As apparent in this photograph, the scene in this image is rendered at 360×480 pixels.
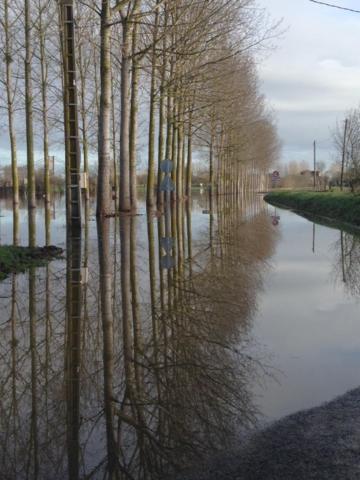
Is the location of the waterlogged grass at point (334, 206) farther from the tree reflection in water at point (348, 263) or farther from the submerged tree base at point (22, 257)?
the submerged tree base at point (22, 257)

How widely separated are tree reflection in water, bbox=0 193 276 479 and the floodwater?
0.01 meters

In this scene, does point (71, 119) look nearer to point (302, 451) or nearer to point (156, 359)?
point (156, 359)

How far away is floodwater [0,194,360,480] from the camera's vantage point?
3.46 meters

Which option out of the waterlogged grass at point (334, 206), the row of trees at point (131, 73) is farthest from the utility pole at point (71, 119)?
the waterlogged grass at point (334, 206)

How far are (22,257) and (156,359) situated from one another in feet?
21.7

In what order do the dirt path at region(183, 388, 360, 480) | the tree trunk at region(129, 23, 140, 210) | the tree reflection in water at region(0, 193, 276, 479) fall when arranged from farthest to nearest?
the tree trunk at region(129, 23, 140, 210) → the tree reflection in water at region(0, 193, 276, 479) → the dirt path at region(183, 388, 360, 480)

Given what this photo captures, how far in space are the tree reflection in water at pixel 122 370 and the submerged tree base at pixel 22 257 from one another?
0.55 m

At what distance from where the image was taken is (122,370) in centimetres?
476

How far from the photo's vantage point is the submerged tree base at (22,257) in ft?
32.4

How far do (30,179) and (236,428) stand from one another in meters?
28.1

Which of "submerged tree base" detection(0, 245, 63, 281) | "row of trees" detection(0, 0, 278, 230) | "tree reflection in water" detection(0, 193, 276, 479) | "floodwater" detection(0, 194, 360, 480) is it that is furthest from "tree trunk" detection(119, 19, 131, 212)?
"tree reflection in water" detection(0, 193, 276, 479)

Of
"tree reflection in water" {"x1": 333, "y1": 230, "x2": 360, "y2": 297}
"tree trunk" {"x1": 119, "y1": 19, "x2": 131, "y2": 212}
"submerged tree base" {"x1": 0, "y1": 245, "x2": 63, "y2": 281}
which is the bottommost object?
"tree reflection in water" {"x1": 333, "y1": 230, "x2": 360, "y2": 297}

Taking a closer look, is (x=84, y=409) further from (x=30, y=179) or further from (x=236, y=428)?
(x=30, y=179)

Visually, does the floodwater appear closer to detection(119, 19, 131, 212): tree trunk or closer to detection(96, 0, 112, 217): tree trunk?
detection(96, 0, 112, 217): tree trunk
